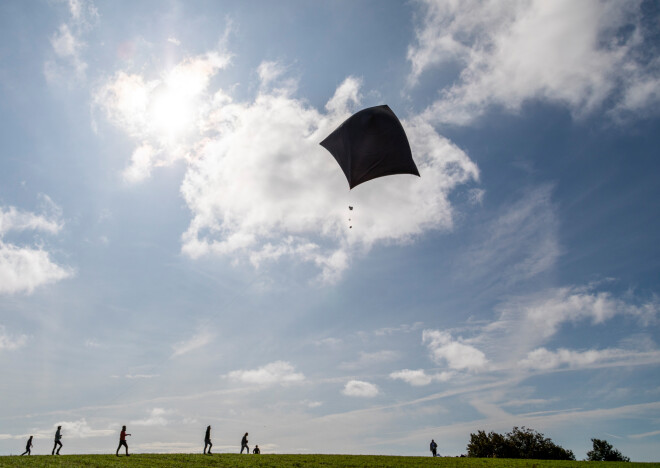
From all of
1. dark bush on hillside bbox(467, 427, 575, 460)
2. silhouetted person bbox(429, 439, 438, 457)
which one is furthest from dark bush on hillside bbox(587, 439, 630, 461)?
silhouetted person bbox(429, 439, 438, 457)

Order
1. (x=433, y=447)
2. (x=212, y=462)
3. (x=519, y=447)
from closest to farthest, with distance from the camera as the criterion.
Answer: (x=212, y=462), (x=433, y=447), (x=519, y=447)

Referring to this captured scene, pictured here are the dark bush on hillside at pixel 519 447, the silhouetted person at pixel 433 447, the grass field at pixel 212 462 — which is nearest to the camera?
the grass field at pixel 212 462

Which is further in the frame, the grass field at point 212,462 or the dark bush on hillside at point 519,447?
the dark bush on hillside at point 519,447

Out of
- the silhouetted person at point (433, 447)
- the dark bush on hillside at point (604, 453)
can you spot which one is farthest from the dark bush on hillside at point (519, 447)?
the silhouetted person at point (433, 447)

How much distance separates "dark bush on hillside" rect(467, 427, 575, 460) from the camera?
77.2 meters

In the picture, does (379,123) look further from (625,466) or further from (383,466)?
(625,466)

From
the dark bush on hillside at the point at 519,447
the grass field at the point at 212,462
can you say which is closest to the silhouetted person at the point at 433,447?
the grass field at the point at 212,462

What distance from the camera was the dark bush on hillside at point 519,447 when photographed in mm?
77250

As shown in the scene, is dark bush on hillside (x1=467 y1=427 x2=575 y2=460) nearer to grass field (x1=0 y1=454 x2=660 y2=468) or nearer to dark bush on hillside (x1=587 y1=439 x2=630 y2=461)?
dark bush on hillside (x1=587 y1=439 x2=630 y2=461)

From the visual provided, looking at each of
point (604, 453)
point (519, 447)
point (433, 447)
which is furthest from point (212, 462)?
point (604, 453)

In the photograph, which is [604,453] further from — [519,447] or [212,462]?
[212,462]

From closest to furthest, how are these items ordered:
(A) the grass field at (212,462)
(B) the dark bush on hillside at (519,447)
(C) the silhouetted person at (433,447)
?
(A) the grass field at (212,462), (C) the silhouetted person at (433,447), (B) the dark bush on hillside at (519,447)

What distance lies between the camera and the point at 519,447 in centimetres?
7838

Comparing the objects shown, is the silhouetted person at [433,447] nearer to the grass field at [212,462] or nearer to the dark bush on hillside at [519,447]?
the grass field at [212,462]
